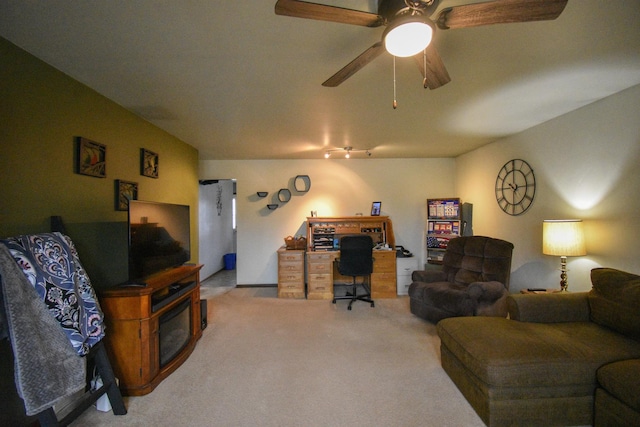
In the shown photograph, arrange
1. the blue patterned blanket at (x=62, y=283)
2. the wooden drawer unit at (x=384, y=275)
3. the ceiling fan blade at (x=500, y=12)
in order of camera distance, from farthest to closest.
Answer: the wooden drawer unit at (x=384, y=275)
the blue patterned blanket at (x=62, y=283)
the ceiling fan blade at (x=500, y=12)

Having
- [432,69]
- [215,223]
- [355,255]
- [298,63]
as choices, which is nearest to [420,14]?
[432,69]

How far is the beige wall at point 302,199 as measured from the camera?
514 cm

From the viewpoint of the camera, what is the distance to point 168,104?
8.49 feet

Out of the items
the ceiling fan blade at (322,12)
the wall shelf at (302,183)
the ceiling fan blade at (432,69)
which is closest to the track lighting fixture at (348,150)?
the wall shelf at (302,183)

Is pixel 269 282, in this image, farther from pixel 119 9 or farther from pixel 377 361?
pixel 119 9

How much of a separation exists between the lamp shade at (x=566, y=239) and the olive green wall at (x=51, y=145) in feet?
13.7

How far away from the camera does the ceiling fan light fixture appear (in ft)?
3.67

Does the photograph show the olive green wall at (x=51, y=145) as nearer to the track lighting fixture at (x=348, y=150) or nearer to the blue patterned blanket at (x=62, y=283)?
the blue patterned blanket at (x=62, y=283)

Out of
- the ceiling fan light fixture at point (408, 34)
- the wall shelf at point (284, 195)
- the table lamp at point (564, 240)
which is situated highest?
the ceiling fan light fixture at point (408, 34)

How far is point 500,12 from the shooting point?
1149mm

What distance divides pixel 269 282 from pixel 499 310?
144 inches

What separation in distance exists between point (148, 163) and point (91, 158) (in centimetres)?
79

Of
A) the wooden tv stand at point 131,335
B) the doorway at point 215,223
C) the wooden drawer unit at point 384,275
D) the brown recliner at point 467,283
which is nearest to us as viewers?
the wooden tv stand at point 131,335

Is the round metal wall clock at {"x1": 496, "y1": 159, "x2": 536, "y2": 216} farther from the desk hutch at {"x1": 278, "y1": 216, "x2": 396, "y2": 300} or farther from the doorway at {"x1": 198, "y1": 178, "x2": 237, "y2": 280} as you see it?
the doorway at {"x1": 198, "y1": 178, "x2": 237, "y2": 280}
